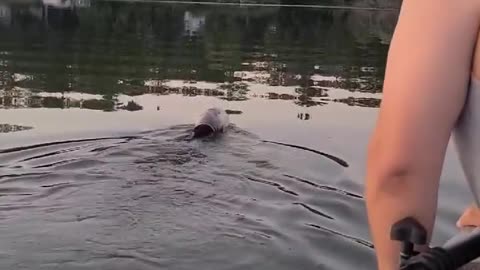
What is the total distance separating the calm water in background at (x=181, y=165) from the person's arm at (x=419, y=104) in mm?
6770

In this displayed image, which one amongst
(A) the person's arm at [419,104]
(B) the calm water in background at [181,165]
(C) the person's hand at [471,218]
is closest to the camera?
(A) the person's arm at [419,104]

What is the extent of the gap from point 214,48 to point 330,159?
24.9 meters

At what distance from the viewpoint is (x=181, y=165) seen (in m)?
13.4

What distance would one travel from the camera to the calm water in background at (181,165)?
930 cm

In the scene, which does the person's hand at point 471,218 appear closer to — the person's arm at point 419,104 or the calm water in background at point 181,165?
the person's arm at point 419,104

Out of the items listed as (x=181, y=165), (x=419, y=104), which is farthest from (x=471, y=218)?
(x=181, y=165)

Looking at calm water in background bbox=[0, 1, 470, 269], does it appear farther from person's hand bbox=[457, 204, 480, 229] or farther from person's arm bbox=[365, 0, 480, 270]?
person's arm bbox=[365, 0, 480, 270]

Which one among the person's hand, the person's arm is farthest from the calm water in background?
the person's arm

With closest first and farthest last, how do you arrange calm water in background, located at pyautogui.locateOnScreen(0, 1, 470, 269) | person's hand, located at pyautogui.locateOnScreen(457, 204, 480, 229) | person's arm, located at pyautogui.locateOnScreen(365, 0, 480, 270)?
person's arm, located at pyautogui.locateOnScreen(365, 0, 480, 270), person's hand, located at pyautogui.locateOnScreen(457, 204, 480, 229), calm water in background, located at pyautogui.locateOnScreen(0, 1, 470, 269)

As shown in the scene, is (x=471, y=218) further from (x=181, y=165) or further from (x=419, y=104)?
(x=181, y=165)

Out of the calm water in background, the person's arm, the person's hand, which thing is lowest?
the calm water in background

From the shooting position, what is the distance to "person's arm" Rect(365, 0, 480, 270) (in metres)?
1.99

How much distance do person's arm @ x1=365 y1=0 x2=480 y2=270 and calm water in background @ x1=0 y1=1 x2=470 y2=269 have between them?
6.77 metres

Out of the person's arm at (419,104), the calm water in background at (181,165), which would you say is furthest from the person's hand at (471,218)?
the calm water in background at (181,165)
